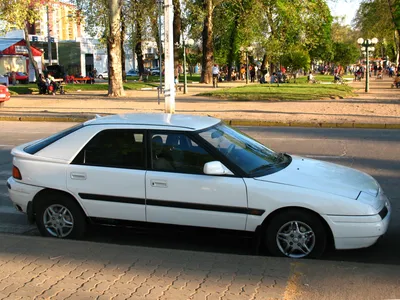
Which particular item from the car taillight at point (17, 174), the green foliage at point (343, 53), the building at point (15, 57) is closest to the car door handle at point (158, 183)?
the car taillight at point (17, 174)

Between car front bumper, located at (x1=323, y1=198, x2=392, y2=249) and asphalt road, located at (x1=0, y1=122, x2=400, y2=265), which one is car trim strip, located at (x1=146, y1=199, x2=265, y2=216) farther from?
car front bumper, located at (x1=323, y1=198, x2=392, y2=249)

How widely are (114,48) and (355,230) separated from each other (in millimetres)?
22493

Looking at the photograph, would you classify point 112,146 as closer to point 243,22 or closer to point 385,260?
point 385,260

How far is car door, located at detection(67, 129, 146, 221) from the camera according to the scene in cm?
512

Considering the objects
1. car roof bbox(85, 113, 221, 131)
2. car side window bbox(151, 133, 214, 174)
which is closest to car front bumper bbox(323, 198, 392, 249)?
car side window bbox(151, 133, 214, 174)

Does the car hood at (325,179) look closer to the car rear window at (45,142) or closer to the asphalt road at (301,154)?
the asphalt road at (301,154)

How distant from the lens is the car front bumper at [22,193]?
5.49m

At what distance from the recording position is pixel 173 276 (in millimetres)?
3920

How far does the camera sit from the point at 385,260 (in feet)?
16.5

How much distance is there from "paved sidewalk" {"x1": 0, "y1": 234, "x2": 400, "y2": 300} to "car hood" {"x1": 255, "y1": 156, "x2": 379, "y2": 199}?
0.80 m

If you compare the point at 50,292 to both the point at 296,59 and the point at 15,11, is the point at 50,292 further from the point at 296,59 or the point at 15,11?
the point at 296,59

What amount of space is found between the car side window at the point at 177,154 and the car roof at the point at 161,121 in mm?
157

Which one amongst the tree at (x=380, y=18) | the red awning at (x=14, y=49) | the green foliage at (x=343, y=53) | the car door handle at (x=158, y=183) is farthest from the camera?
the green foliage at (x=343, y=53)

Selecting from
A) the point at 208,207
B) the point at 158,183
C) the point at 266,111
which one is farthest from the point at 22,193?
the point at 266,111
